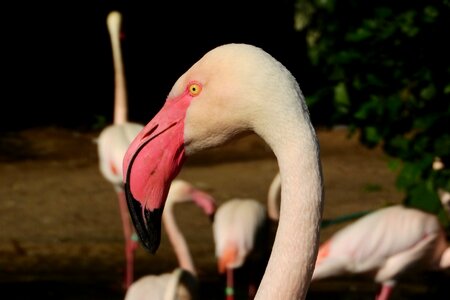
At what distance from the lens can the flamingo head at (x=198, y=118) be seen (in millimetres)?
1984

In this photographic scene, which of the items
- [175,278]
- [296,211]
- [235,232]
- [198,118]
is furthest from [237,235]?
[296,211]

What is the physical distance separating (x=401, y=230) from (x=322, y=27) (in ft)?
3.60

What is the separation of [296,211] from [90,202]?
6188 mm

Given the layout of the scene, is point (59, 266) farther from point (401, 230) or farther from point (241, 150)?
point (241, 150)

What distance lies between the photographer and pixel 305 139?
1.93m

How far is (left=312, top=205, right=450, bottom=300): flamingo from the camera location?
212 inches

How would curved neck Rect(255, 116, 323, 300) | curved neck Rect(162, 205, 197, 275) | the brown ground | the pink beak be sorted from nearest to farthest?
1. curved neck Rect(255, 116, 323, 300)
2. the pink beak
3. curved neck Rect(162, 205, 197, 275)
4. the brown ground

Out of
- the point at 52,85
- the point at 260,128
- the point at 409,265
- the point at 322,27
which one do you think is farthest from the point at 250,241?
the point at 52,85

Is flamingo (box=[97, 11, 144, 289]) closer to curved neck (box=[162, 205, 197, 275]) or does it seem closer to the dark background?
curved neck (box=[162, 205, 197, 275])

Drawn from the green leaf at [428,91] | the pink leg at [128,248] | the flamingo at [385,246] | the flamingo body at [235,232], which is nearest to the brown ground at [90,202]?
the pink leg at [128,248]

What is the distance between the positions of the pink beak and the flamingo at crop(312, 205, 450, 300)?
3.31 metres

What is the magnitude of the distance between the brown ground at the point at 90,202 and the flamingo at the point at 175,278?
0.53 m

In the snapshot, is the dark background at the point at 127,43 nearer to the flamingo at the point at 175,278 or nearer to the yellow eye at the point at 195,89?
the flamingo at the point at 175,278

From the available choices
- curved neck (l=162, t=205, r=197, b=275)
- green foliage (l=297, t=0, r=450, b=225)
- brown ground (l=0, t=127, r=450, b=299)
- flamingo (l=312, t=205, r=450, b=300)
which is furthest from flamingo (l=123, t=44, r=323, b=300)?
brown ground (l=0, t=127, r=450, b=299)
